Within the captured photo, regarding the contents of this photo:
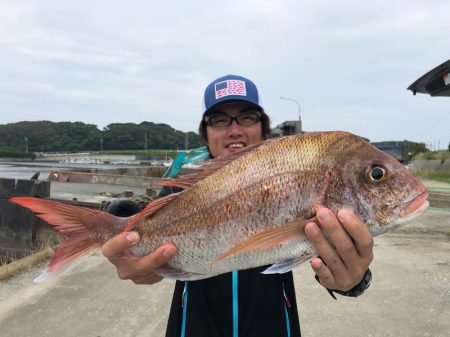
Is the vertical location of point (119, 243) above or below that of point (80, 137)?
below

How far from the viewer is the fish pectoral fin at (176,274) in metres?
1.87

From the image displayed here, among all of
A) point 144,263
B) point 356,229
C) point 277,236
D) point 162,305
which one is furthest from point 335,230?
point 162,305

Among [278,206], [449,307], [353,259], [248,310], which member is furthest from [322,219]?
[449,307]

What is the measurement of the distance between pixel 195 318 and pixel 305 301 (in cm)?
291

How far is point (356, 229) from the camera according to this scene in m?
1.62

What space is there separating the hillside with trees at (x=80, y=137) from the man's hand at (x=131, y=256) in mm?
102478

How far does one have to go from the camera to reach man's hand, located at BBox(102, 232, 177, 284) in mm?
1840

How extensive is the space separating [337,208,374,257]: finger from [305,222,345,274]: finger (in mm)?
107

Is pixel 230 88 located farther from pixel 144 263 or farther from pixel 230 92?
pixel 144 263

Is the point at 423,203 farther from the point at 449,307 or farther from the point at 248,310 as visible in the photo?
the point at 449,307

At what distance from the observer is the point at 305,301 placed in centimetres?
479

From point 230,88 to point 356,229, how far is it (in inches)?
50.6

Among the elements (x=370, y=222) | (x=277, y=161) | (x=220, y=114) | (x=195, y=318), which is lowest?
(x=195, y=318)

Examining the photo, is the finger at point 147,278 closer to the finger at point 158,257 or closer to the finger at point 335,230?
the finger at point 158,257
